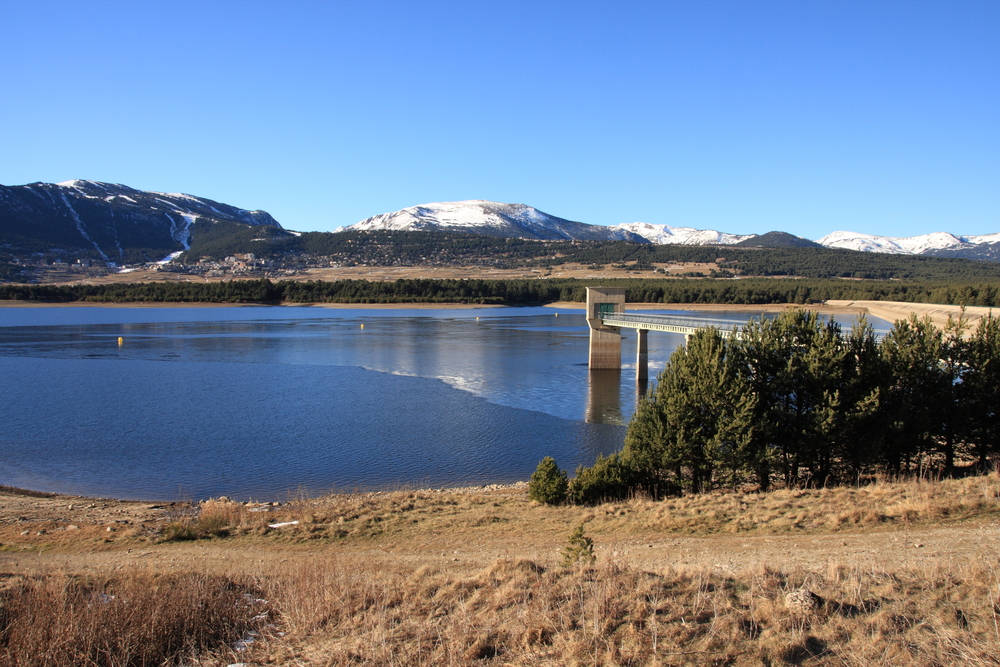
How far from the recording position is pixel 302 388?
42.6m

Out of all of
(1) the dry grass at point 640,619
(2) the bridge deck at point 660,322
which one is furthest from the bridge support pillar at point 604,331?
(1) the dry grass at point 640,619

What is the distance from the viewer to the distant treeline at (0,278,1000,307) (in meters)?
122

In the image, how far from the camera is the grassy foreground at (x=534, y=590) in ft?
23.5

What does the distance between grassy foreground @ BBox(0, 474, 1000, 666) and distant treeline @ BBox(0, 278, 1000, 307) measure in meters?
110

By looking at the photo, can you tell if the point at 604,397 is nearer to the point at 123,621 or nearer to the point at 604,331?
the point at 604,331

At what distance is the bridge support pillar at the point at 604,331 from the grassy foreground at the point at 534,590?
34.7m

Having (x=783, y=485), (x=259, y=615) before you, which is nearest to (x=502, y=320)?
(x=783, y=485)

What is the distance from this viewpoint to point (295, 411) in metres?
35.2

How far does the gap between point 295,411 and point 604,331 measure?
24.5m

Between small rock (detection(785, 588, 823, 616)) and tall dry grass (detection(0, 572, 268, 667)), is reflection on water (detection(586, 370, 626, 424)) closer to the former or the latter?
small rock (detection(785, 588, 823, 616))

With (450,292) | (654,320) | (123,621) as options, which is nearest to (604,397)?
(654,320)

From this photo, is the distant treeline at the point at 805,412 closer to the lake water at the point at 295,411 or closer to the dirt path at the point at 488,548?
the dirt path at the point at 488,548

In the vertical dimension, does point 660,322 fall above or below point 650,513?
above

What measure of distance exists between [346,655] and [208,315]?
119 meters
